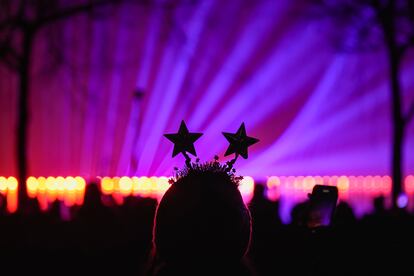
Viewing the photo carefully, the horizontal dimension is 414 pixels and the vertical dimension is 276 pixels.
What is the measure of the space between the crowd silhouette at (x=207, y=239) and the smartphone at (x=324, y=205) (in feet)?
0.44

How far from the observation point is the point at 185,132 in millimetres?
7191

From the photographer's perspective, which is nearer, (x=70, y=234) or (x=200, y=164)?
(x=200, y=164)

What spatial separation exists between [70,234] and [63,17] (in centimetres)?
816

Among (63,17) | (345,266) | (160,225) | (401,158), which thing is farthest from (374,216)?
(63,17)

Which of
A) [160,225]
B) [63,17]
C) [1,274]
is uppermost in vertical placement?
[63,17]

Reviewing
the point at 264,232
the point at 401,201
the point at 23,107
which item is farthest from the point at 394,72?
the point at 23,107

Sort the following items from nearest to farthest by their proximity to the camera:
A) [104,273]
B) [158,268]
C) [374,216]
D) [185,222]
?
[185,222]
[158,268]
[104,273]
[374,216]

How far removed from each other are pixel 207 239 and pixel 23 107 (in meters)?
13.0

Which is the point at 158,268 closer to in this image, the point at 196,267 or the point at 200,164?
the point at 196,267

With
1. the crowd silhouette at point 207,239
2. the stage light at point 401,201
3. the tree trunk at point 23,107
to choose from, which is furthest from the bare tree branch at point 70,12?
the stage light at point 401,201

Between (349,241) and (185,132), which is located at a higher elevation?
(185,132)

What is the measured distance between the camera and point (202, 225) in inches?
253

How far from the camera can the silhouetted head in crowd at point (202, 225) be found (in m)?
6.44

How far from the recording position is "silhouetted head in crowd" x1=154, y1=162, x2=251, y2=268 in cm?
644
